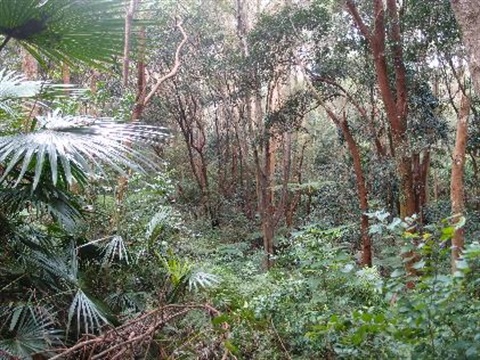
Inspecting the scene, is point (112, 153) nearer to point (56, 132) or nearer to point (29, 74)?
point (56, 132)

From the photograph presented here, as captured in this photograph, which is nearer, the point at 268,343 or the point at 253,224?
the point at 268,343

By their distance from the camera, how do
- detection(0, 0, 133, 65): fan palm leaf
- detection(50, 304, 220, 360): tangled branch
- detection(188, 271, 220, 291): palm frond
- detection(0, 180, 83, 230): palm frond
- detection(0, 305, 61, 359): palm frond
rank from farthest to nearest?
detection(188, 271, 220, 291): palm frond → detection(0, 180, 83, 230): palm frond → detection(0, 0, 133, 65): fan palm leaf → detection(0, 305, 61, 359): palm frond → detection(50, 304, 220, 360): tangled branch

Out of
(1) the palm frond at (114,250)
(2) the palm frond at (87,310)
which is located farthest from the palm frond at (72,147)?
(1) the palm frond at (114,250)

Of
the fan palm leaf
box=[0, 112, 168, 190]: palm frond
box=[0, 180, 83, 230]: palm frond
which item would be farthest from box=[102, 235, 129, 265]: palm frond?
the fan palm leaf

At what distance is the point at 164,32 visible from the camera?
11.5 meters

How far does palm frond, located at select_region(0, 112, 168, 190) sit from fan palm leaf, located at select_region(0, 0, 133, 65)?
0.61m

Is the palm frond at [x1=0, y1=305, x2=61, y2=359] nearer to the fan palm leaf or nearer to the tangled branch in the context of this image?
the tangled branch

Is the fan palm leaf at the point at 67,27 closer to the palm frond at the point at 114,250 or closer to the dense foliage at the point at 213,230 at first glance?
the dense foliage at the point at 213,230

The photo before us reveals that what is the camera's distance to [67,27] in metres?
3.54

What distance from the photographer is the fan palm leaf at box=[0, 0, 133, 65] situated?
10.7 feet

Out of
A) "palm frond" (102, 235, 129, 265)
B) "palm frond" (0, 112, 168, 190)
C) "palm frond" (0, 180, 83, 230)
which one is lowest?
"palm frond" (102, 235, 129, 265)

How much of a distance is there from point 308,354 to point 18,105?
10.3ft

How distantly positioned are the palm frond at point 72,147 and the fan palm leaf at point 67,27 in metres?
0.61

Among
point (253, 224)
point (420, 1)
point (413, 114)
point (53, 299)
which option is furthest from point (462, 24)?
point (253, 224)
